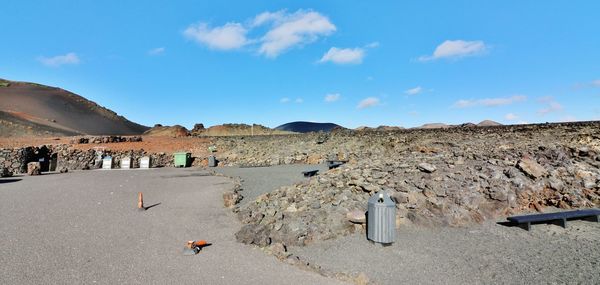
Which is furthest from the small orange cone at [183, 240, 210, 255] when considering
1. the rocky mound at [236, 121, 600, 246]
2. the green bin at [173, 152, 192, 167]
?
the green bin at [173, 152, 192, 167]

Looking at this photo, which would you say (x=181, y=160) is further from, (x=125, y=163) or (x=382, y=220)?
(x=382, y=220)

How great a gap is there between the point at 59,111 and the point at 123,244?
286ft

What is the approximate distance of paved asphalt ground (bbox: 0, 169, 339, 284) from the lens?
582 centimetres

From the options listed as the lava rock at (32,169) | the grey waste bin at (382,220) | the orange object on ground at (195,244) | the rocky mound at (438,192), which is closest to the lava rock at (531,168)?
the rocky mound at (438,192)

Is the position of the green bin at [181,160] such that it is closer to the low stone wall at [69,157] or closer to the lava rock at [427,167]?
the low stone wall at [69,157]

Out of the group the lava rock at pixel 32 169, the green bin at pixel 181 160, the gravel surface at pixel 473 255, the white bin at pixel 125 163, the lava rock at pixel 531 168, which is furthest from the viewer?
the green bin at pixel 181 160

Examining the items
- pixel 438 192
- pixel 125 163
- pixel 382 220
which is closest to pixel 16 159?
pixel 125 163

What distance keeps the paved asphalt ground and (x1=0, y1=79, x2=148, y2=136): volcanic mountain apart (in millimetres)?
51809

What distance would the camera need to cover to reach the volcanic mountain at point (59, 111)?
209ft

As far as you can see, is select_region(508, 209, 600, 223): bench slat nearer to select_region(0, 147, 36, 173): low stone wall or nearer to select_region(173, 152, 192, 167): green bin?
select_region(173, 152, 192, 167): green bin

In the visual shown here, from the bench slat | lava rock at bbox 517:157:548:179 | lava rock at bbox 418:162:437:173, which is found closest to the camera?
the bench slat

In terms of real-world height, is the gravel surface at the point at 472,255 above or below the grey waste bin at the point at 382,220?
below

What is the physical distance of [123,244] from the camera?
7434mm

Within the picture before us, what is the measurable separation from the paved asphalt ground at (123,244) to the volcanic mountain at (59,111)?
51809mm
